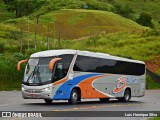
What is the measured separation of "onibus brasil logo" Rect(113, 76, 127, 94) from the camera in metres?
30.8

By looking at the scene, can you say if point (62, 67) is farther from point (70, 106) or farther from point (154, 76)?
point (154, 76)

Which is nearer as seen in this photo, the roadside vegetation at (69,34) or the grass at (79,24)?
the roadside vegetation at (69,34)

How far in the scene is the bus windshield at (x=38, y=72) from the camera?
25.2m

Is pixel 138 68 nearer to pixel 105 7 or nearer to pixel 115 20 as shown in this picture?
pixel 115 20

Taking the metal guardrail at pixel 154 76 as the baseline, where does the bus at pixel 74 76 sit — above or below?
above

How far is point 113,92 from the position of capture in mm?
30469

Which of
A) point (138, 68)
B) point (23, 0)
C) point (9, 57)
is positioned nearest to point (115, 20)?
point (23, 0)

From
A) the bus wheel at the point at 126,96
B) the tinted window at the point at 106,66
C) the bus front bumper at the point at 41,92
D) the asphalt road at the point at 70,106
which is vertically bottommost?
the bus wheel at the point at 126,96

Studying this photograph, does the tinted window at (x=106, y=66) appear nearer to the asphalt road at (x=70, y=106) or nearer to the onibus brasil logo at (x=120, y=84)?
the onibus brasil logo at (x=120, y=84)

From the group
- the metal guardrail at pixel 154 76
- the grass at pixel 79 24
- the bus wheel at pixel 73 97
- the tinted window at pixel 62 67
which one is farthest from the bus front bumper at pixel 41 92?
the grass at pixel 79 24

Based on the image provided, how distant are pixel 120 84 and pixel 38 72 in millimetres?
7823

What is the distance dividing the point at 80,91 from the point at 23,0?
134 metres

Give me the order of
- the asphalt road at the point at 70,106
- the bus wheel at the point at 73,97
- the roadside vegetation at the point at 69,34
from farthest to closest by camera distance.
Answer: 1. the roadside vegetation at the point at 69,34
2. the bus wheel at the point at 73,97
3. the asphalt road at the point at 70,106

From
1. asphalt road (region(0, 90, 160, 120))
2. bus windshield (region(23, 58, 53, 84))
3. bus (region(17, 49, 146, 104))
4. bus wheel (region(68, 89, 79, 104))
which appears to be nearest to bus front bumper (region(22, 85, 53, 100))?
bus (region(17, 49, 146, 104))
